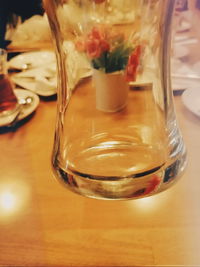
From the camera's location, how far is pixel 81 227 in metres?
0.30

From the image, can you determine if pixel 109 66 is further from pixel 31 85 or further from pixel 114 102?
pixel 31 85

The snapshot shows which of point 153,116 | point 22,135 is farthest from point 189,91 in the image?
A: point 22,135

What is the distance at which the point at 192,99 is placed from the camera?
1.62 ft

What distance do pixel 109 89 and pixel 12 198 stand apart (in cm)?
22

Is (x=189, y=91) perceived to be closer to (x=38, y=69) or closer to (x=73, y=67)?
(x=73, y=67)

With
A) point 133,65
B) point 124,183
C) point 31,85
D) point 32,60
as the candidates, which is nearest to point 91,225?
point 124,183

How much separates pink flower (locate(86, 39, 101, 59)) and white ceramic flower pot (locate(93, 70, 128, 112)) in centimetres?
2

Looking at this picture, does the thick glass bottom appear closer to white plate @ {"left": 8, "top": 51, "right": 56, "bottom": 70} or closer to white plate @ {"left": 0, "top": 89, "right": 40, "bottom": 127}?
white plate @ {"left": 0, "top": 89, "right": 40, "bottom": 127}

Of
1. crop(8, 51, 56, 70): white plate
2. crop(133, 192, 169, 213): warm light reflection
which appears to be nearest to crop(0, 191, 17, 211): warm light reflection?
crop(133, 192, 169, 213): warm light reflection

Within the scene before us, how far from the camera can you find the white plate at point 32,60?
0.72m

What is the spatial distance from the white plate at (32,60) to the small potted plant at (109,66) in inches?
10.7

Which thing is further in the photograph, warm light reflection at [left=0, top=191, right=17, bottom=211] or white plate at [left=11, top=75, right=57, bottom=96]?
white plate at [left=11, top=75, right=57, bottom=96]

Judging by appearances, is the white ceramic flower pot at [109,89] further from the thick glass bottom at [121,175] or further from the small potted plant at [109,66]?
the thick glass bottom at [121,175]

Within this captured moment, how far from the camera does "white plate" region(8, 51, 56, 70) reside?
2.37 ft
